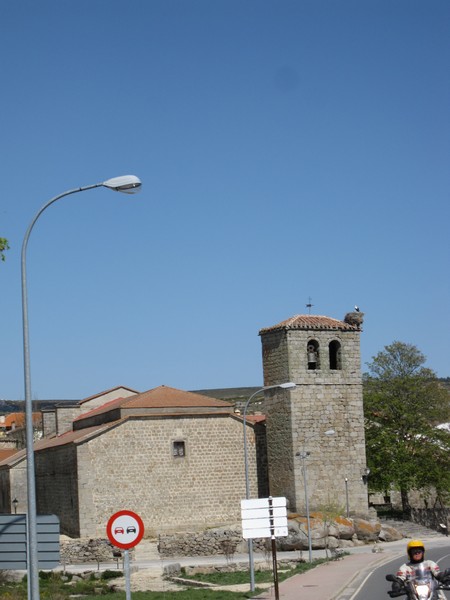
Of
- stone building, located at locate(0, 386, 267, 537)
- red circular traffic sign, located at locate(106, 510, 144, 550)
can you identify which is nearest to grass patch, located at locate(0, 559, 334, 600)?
stone building, located at locate(0, 386, 267, 537)

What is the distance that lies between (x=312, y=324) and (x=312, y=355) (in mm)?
1645

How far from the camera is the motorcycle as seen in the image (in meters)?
11.4

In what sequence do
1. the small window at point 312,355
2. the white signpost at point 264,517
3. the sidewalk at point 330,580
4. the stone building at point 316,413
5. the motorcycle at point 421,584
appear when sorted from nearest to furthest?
the motorcycle at point 421,584 < the white signpost at point 264,517 < the sidewalk at point 330,580 < the stone building at point 316,413 < the small window at point 312,355

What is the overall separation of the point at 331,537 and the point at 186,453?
798cm

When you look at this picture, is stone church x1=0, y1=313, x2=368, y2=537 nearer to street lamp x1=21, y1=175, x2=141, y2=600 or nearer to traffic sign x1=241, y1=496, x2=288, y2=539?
traffic sign x1=241, y1=496, x2=288, y2=539

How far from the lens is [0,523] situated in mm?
12891

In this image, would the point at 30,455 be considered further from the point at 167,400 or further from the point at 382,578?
the point at 167,400

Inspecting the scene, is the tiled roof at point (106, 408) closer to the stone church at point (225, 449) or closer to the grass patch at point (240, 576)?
the stone church at point (225, 449)

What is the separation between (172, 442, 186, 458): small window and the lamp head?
33.7 meters

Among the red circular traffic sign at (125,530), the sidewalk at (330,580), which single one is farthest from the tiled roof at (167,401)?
the red circular traffic sign at (125,530)

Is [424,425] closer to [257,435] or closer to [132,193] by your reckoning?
[257,435]

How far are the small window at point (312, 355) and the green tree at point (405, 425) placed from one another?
34.5ft

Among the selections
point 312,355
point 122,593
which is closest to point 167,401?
point 312,355

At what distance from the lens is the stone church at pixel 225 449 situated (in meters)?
45.9
